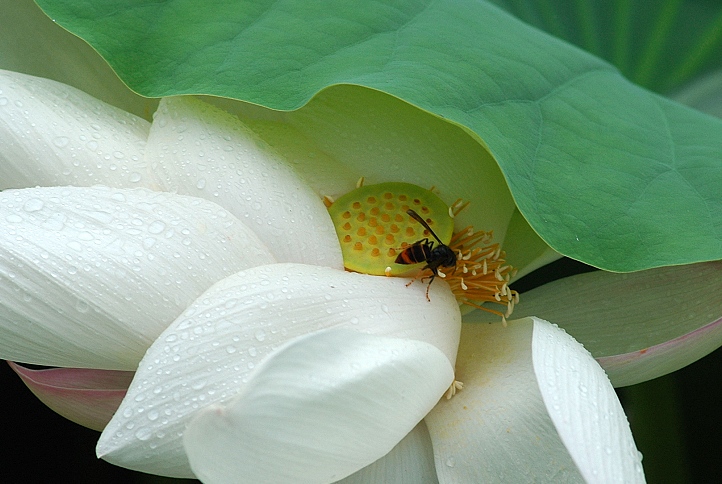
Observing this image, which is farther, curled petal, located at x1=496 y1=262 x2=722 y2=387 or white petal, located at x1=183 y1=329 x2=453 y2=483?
curled petal, located at x1=496 y1=262 x2=722 y2=387

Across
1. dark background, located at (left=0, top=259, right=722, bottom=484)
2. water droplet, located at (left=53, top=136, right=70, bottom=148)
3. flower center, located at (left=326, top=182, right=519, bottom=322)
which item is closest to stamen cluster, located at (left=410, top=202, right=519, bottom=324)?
flower center, located at (left=326, top=182, right=519, bottom=322)

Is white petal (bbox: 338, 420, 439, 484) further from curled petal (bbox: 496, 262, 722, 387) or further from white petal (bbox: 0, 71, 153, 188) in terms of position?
white petal (bbox: 0, 71, 153, 188)

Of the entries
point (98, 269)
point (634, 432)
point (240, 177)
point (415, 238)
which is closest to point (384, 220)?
point (415, 238)

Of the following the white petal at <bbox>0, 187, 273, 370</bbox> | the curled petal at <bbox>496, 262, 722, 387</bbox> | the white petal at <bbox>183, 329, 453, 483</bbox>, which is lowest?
the curled petal at <bbox>496, 262, 722, 387</bbox>

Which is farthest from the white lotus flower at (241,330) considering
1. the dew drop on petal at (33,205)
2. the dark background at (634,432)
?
the dark background at (634,432)

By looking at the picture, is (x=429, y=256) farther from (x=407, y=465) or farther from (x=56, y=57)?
(x=56, y=57)

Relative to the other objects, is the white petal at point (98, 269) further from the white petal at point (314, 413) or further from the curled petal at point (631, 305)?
the curled petal at point (631, 305)
